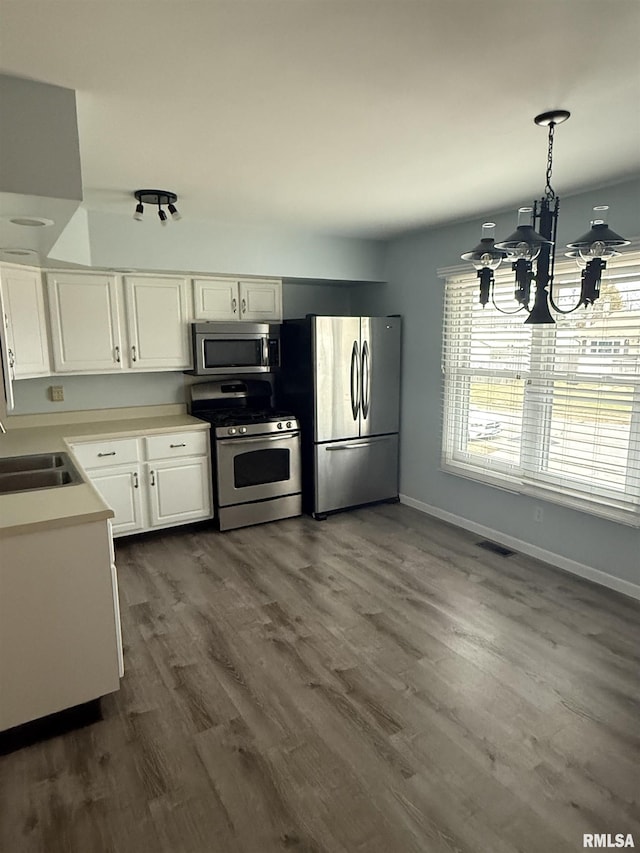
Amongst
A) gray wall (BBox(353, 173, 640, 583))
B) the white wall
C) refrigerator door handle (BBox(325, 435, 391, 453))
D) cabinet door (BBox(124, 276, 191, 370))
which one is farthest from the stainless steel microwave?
gray wall (BBox(353, 173, 640, 583))

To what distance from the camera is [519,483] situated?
366 cm

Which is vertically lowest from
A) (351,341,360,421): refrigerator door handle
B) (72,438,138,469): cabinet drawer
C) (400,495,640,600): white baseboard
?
(400,495,640,600): white baseboard

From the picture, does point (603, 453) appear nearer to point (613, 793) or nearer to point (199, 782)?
point (613, 793)

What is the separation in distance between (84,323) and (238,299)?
1252 millimetres

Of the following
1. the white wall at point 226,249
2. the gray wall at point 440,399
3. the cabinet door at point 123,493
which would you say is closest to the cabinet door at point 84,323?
the white wall at point 226,249

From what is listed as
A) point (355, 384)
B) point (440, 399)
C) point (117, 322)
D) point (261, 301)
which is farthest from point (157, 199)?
point (440, 399)

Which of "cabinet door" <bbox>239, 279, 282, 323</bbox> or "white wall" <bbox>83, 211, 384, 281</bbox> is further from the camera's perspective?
"cabinet door" <bbox>239, 279, 282, 323</bbox>

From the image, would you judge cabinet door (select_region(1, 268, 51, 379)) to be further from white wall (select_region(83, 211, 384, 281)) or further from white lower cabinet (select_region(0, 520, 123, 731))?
white lower cabinet (select_region(0, 520, 123, 731))

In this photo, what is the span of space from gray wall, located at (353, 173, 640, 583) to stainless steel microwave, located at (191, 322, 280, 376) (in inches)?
47.2

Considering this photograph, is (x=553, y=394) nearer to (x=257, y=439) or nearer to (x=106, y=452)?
(x=257, y=439)

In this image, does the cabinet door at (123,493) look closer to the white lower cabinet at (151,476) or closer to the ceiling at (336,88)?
the white lower cabinet at (151,476)

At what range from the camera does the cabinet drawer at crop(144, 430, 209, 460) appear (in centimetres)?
386

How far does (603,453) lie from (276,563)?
2.26 meters

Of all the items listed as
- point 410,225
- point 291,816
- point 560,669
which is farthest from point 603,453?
point 291,816
